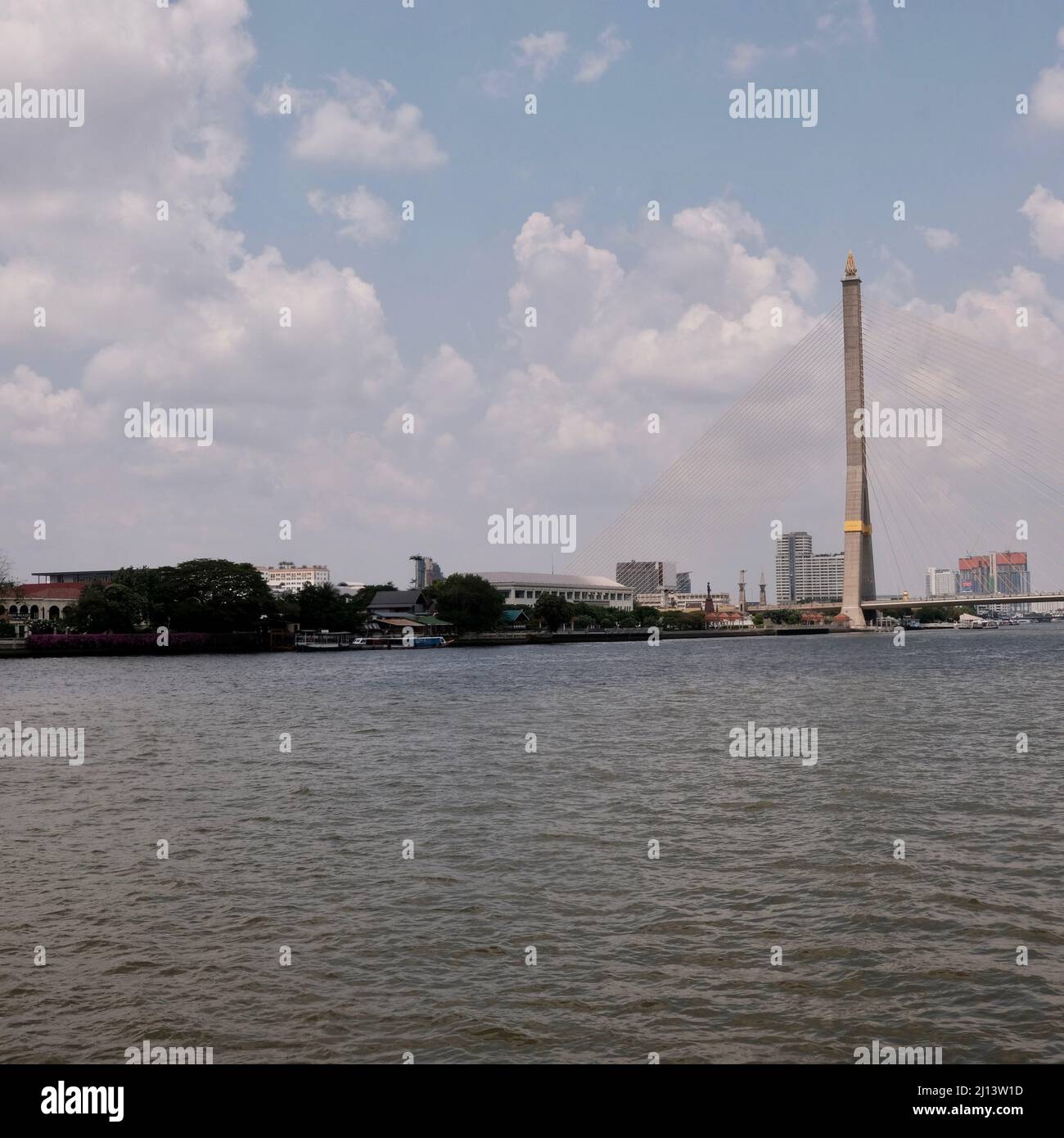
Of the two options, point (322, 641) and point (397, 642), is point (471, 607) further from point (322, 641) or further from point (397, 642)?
point (322, 641)

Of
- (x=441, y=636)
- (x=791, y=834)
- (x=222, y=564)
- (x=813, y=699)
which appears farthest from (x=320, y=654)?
(x=791, y=834)

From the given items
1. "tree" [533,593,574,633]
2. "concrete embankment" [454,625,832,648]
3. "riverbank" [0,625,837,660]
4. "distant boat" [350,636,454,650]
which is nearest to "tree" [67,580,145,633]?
"riverbank" [0,625,837,660]

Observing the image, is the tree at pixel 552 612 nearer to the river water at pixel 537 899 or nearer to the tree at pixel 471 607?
the tree at pixel 471 607

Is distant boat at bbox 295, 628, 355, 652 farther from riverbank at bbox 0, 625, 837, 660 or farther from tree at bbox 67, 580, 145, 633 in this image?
tree at bbox 67, 580, 145, 633

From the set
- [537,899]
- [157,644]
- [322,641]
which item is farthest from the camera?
[322,641]

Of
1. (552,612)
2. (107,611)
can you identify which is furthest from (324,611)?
(552,612)

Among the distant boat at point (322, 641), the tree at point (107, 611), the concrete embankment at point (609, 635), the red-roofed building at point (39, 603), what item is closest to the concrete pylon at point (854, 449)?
the concrete embankment at point (609, 635)
